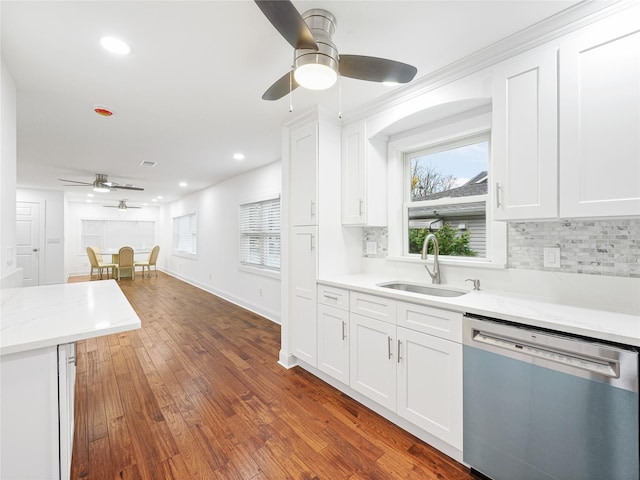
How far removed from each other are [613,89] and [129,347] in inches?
185

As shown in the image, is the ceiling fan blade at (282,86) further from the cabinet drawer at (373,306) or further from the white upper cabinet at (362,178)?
the cabinet drawer at (373,306)

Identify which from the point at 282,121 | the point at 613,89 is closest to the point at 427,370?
the point at 613,89

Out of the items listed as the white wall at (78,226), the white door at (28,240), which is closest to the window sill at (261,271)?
the white door at (28,240)

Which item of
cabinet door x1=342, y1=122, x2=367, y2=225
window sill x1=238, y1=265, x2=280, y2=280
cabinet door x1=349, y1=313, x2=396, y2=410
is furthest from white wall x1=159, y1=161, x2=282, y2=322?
cabinet door x1=349, y1=313, x2=396, y2=410

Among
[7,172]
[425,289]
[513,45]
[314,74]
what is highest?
[513,45]

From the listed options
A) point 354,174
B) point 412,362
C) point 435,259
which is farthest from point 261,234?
point 412,362

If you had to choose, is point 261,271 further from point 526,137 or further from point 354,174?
point 526,137

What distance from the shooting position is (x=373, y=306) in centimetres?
204

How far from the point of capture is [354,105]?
8.22 feet

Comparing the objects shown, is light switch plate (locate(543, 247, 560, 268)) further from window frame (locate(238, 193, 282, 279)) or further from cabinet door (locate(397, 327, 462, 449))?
window frame (locate(238, 193, 282, 279))

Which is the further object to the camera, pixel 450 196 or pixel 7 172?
pixel 450 196

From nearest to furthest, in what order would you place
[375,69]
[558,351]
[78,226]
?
1. [558,351]
2. [375,69]
3. [78,226]

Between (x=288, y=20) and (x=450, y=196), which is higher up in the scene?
(x=288, y=20)

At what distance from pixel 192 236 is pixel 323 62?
7.55m
